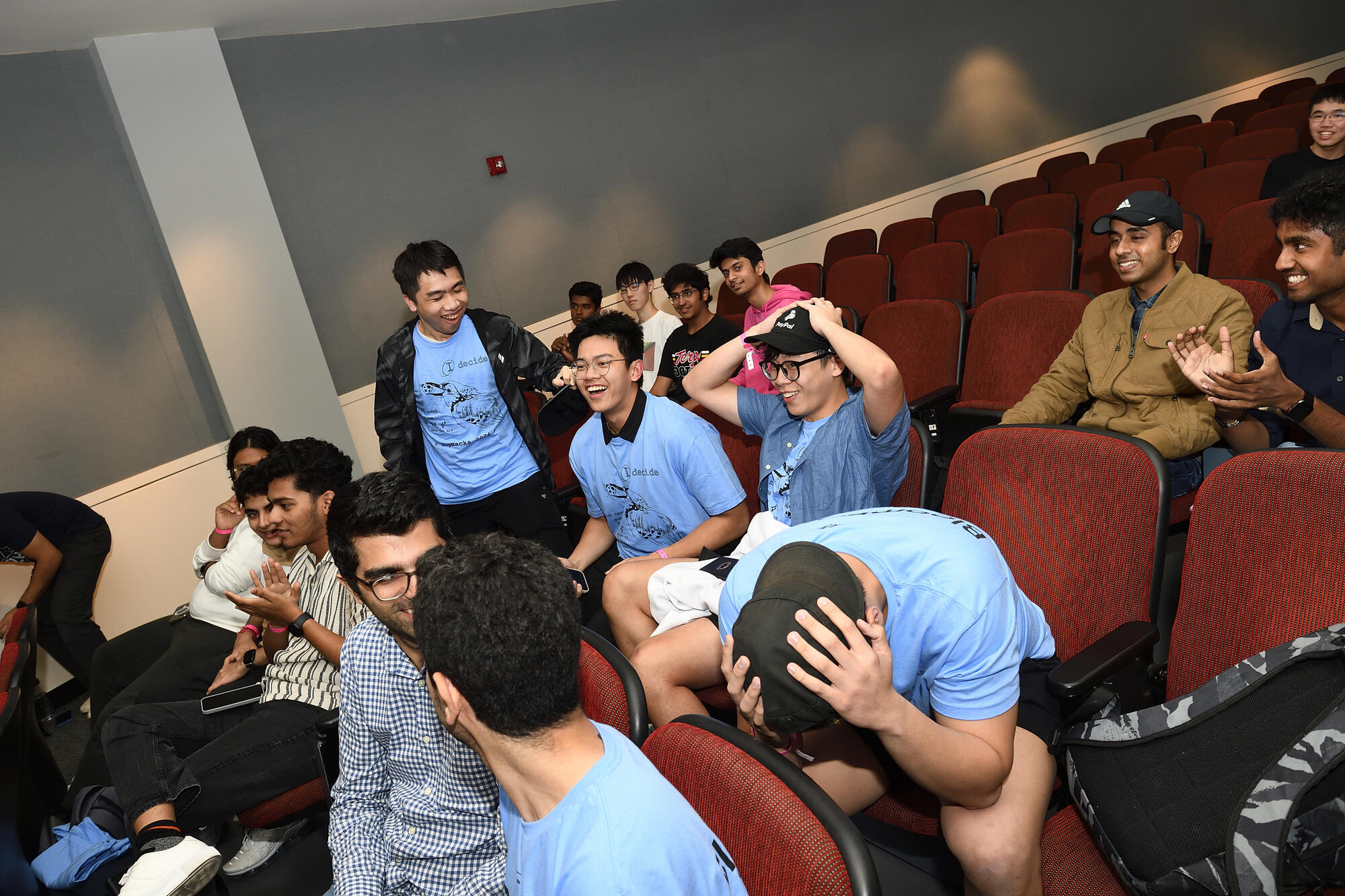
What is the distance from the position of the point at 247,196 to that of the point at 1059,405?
15.1 feet

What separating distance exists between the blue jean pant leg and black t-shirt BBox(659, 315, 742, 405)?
2051mm

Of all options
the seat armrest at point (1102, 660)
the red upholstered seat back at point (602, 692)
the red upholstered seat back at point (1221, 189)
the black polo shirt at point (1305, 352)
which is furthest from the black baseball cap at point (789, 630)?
the red upholstered seat back at point (1221, 189)

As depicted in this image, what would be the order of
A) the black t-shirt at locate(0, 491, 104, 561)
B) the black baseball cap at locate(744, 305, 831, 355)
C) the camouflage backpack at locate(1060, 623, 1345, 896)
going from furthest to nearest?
the black t-shirt at locate(0, 491, 104, 561) → the black baseball cap at locate(744, 305, 831, 355) → the camouflage backpack at locate(1060, 623, 1345, 896)

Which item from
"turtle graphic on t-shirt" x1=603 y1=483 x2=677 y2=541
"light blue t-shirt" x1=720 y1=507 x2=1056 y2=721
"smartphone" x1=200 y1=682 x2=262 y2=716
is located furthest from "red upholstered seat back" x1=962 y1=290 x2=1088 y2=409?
"smartphone" x1=200 y1=682 x2=262 y2=716

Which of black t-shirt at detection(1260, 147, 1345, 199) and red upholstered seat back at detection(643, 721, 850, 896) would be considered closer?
red upholstered seat back at detection(643, 721, 850, 896)

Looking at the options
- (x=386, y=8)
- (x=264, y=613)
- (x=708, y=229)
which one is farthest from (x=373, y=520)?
(x=708, y=229)

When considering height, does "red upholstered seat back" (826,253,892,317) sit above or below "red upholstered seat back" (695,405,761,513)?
above

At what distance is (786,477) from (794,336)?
15.8 inches

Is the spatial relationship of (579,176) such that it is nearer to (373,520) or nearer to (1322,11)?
(373,520)

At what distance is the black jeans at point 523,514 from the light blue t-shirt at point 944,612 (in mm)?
1779

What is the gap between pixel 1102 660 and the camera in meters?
1.44

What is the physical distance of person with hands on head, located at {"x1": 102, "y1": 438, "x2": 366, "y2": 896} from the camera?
1921 mm

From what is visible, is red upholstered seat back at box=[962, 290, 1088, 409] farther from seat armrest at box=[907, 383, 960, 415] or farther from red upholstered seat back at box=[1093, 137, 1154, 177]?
red upholstered seat back at box=[1093, 137, 1154, 177]

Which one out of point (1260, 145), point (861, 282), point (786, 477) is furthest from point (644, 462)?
point (1260, 145)
